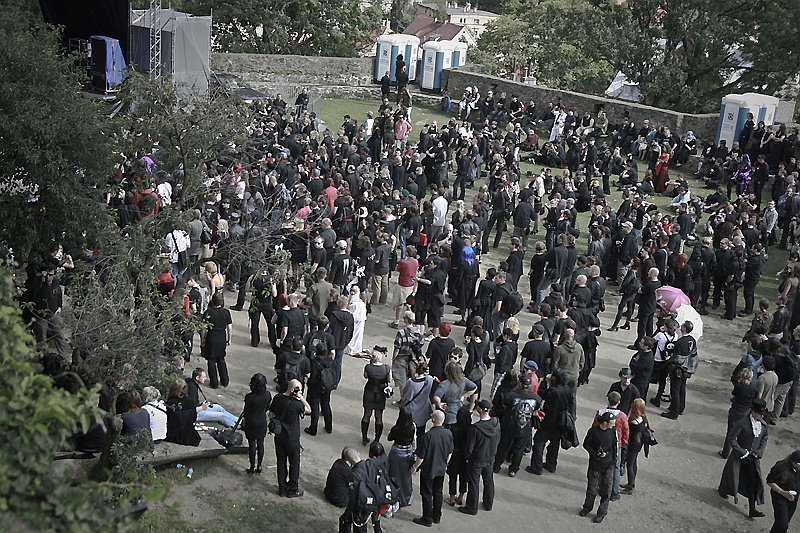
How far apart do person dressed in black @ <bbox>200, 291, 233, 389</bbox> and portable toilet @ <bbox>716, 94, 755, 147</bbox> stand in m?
19.2

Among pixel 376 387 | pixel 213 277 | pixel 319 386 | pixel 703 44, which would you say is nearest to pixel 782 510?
pixel 376 387

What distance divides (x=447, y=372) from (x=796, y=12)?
29.0 metres

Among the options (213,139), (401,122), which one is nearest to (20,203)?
(213,139)

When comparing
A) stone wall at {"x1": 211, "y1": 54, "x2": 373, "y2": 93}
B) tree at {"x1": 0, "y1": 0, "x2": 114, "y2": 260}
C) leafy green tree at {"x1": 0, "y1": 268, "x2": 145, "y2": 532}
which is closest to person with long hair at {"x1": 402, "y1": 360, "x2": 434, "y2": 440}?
tree at {"x1": 0, "y1": 0, "x2": 114, "y2": 260}

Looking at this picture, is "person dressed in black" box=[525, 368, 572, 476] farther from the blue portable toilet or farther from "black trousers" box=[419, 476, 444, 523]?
the blue portable toilet

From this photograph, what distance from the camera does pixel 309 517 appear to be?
1011 cm

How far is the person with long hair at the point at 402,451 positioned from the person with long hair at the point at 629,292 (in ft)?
24.4

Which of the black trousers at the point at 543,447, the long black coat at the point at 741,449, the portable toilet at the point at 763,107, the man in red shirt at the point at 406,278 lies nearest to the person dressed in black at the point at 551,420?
the black trousers at the point at 543,447

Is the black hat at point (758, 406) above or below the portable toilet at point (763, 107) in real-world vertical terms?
below

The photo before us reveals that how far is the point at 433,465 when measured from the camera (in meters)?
9.92

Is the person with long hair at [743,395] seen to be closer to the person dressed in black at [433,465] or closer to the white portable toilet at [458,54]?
the person dressed in black at [433,465]

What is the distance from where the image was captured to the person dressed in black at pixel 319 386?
37.6ft

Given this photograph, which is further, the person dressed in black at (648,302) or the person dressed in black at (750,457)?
Result: the person dressed in black at (648,302)

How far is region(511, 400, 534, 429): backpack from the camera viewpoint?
1077 cm
